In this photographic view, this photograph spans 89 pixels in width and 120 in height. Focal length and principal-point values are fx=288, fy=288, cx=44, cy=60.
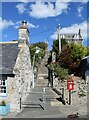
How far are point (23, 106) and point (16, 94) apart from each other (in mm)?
1704

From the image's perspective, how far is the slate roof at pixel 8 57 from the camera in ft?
64.2

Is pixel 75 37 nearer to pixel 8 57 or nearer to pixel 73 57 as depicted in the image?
pixel 73 57

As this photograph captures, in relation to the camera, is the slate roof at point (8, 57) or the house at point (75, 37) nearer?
the slate roof at point (8, 57)

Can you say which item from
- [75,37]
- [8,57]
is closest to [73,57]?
[8,57]

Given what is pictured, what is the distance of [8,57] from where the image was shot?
21406 millimetres

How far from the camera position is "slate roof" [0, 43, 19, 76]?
64.2 feet

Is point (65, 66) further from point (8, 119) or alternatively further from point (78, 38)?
point (78, 38)

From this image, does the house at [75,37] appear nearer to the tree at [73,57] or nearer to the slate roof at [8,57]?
the tree at [73,57]

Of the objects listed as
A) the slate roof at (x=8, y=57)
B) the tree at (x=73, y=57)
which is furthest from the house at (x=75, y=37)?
the slate roof at (x=8, y=57)

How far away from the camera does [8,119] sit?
1648 cm

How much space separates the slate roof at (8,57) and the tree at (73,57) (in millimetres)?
23618

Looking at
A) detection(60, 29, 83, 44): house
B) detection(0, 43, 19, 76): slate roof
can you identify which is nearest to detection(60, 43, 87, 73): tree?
detection(0, 43, 19, 76): slate roof

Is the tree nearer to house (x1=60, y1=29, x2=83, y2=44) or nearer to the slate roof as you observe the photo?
the slate roof

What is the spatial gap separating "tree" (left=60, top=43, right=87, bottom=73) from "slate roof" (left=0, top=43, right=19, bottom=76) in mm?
23618
